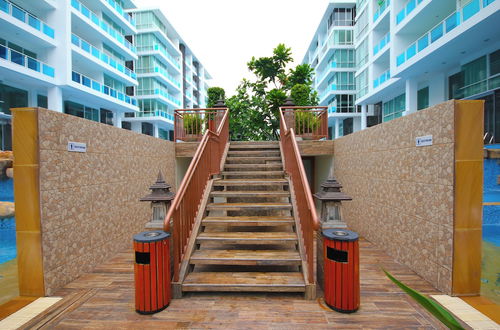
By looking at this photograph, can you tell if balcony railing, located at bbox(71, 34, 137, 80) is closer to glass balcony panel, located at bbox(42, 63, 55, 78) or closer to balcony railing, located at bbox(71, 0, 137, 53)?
balcony railing, located at bbox(71, 0, 137, 53)

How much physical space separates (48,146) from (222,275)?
Answer: 3045mm

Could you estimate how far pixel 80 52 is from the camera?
1609 cm

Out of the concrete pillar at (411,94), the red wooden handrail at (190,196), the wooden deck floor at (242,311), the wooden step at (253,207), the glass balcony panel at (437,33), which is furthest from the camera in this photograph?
the concrete pillar at (411,94)

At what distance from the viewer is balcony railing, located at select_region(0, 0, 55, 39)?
11875 millimetres

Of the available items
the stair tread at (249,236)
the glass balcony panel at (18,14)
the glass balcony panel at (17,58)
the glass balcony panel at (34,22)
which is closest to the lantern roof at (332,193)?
the stair tread at (249,236)

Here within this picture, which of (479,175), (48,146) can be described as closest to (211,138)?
(48,146)

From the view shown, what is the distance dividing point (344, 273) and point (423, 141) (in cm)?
230

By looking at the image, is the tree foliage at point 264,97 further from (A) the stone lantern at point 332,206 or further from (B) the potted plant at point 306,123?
(A) the stone lantern at point 332,206

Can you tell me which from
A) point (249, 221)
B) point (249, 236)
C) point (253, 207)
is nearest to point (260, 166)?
point (253, 207)

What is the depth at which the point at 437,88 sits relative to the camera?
1439 centimetres

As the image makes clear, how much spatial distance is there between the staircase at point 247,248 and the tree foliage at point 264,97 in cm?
829

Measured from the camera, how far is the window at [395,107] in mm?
17864

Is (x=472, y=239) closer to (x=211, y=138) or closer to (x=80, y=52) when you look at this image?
(x=211, y=138)

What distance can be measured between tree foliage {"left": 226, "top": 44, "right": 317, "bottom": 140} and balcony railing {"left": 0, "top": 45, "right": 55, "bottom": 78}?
10.1 m
